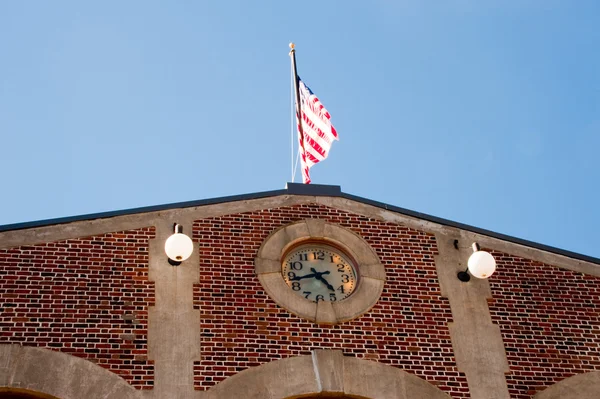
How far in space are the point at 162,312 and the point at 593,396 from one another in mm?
6136

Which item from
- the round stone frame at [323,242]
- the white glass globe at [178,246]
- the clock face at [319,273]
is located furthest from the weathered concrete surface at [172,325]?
the clock face at [319,273]

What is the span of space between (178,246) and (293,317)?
190cm

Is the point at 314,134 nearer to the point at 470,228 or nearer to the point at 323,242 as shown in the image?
the point at 323,242

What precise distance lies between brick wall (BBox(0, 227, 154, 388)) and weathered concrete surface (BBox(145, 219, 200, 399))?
11 cm

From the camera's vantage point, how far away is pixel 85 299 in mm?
14516

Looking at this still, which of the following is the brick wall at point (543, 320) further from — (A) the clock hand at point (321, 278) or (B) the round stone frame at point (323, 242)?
(A) the clock hand at point (321, 278)

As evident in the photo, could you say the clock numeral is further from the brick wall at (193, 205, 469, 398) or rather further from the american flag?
the american flag

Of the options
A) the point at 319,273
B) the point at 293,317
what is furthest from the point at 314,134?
the point at 293,317

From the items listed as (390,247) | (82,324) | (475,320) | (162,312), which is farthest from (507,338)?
(82,324)

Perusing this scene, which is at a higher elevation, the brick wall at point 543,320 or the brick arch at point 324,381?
the brick wall at point 543,320

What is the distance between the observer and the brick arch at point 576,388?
48.7 ft

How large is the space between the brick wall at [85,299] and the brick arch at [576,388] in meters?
5.51

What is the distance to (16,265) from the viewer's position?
14680 millimetres

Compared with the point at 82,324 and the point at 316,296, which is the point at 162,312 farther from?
the point at 316,296
